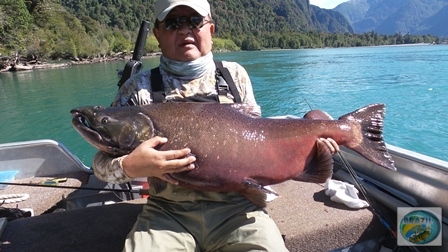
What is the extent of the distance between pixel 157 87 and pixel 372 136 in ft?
5.54

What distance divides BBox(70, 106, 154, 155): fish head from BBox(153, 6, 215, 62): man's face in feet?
2.31

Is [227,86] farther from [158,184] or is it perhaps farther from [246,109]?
[158,184]

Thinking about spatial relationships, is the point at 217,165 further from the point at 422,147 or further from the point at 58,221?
the point at 422,147

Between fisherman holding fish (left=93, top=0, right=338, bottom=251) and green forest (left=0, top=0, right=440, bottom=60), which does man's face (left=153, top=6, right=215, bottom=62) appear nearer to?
fisherman holding fish (left=93, top=0, right=338, bottom=251)

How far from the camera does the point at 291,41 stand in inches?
5556

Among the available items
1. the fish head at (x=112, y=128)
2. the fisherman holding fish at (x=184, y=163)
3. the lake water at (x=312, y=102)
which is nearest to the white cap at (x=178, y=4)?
the fisherman holding fish at (x=184, y=163)

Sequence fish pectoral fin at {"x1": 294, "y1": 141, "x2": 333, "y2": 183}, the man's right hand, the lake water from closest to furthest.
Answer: the man's right hand, fish pectoral fin at {"x1": 294, "y1": 141, "x2": 333, "y2": 183}, the lake water

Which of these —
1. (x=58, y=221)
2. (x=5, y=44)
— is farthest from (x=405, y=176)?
(x=5, y=44)

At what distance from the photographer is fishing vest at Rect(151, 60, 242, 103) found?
9.02 feet

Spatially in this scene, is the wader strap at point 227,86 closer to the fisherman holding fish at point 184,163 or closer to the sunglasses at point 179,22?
the fisherman holding fish at point 184,163

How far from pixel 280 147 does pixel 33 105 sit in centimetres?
2148

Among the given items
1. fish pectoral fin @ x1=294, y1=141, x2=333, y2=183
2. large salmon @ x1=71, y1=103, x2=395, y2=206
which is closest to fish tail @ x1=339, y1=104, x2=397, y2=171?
large salmon @ x1=71, y1=103, x2=395, y2=206

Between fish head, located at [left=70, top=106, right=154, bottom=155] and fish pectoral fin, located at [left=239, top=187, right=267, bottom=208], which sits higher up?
fish head, located at [left=70, top=106, right=154, bottom=155]

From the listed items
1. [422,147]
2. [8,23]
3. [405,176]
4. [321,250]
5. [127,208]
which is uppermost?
[8,23]
